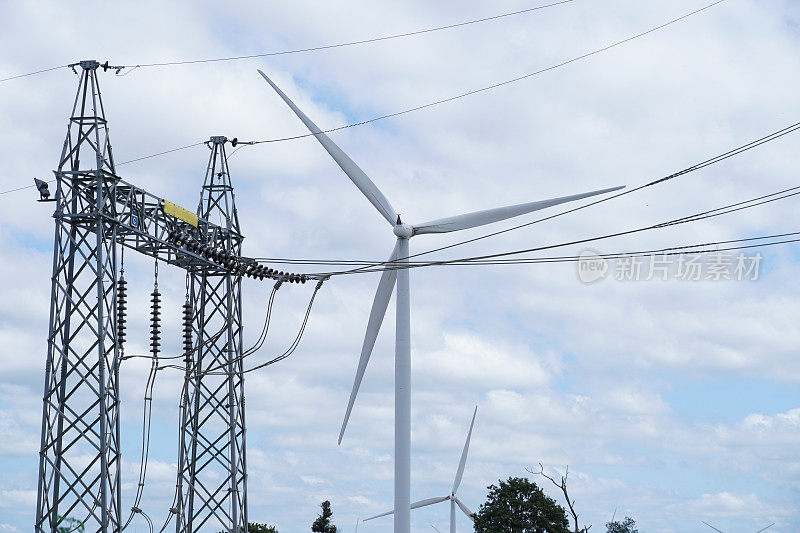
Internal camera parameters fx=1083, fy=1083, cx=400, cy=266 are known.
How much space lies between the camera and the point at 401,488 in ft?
102

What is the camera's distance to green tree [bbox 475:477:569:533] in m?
67.9

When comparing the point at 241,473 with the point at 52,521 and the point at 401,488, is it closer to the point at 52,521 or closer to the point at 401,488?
the point at 401,488

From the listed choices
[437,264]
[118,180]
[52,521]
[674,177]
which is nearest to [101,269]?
[118,180]

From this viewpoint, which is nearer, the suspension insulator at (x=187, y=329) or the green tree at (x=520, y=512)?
the suspension insulator at (x=187, y=329)

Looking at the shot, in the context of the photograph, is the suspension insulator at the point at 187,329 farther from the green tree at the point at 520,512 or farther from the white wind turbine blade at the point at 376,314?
the green tree at the point at 520,512

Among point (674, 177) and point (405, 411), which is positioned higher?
point (674, 177)

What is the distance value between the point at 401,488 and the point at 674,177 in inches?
491

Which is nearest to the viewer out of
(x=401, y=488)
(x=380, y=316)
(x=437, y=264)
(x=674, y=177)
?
(x=674, y=177)

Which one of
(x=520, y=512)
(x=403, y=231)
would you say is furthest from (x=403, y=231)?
(x=520, y=512)

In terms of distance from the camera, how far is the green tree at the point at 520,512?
6794 centimetres

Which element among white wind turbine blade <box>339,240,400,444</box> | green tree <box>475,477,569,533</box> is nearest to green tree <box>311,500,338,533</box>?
green tree <box>475,477,569,533</box>

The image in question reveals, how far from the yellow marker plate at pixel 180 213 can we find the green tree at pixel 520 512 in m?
40.7

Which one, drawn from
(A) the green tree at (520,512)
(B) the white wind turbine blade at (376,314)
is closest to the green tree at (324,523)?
(A) the green tree at (520,512)

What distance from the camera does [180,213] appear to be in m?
32.9
